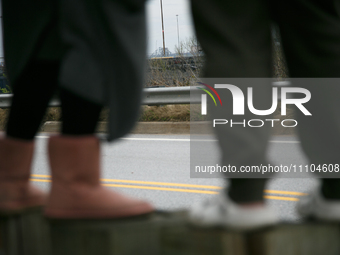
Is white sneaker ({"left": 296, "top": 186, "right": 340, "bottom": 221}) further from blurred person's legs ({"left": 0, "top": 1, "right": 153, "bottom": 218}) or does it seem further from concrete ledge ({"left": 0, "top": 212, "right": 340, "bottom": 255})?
blurred person's legs ({"left": 0, "top": 1, "right": 153, "bottom": 218})

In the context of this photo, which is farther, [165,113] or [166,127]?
[165,113]

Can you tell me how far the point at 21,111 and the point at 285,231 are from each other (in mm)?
1069

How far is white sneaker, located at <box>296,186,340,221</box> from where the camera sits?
149 centimetres

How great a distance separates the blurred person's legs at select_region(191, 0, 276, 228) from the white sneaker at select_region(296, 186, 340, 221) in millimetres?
220

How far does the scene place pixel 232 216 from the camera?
1.40 metres

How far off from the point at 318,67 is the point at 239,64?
28 centimetres

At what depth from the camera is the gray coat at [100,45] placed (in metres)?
1.38

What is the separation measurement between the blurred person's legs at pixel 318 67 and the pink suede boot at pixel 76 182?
709mm

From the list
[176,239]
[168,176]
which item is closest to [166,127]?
[168,176]

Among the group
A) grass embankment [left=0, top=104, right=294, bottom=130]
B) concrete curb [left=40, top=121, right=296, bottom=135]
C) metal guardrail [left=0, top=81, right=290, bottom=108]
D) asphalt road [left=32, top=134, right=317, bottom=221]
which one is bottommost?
asphalt road [left=32, top=134, right=317, bottom=221]

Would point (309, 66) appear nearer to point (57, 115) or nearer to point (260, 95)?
point (260, 95)

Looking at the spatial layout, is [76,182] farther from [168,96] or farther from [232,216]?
[168,96]

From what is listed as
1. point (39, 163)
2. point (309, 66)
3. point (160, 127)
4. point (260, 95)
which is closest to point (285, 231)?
point (260, 95)

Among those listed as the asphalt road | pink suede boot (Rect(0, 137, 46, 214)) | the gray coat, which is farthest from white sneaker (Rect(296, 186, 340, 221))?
the asphalt road
